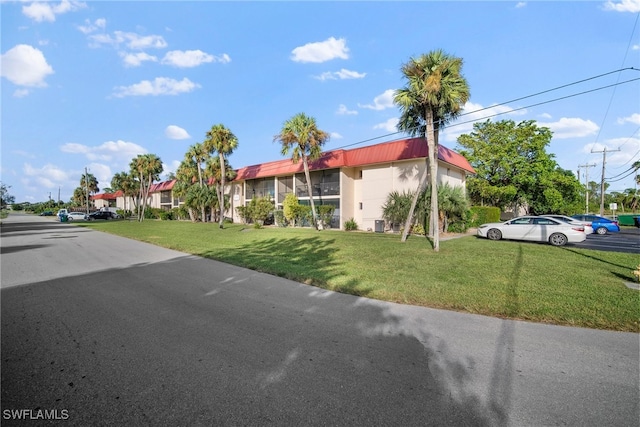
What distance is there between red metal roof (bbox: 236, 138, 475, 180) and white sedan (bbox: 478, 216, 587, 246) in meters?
6.58

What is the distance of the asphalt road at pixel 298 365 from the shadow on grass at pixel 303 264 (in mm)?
1025

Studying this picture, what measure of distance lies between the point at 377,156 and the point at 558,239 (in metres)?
12.1

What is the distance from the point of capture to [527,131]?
31031mm

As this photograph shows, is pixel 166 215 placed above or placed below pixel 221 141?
below

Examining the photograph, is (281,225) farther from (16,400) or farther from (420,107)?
(16,400)

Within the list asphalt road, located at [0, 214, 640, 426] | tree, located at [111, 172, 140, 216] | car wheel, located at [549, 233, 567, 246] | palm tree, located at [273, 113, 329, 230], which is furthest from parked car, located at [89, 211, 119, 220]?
car wheel, located at [549, 233, 567, 246]

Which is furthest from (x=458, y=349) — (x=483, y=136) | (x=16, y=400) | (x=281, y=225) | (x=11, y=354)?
(x=483, y=136)

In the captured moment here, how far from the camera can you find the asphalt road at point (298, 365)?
8.09 feet

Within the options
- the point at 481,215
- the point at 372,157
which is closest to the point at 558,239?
the point at 481,215

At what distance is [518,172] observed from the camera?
30812 mm

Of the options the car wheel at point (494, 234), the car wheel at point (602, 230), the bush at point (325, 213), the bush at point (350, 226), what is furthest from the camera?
the bush at point (325, 213)

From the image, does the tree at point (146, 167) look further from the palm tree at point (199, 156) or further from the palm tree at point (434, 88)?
the palm tree at point (434, 88)

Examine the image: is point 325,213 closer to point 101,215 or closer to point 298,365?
point 298,365

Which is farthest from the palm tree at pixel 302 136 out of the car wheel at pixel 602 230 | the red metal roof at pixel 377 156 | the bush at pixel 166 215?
the bush at pixel 166 215
